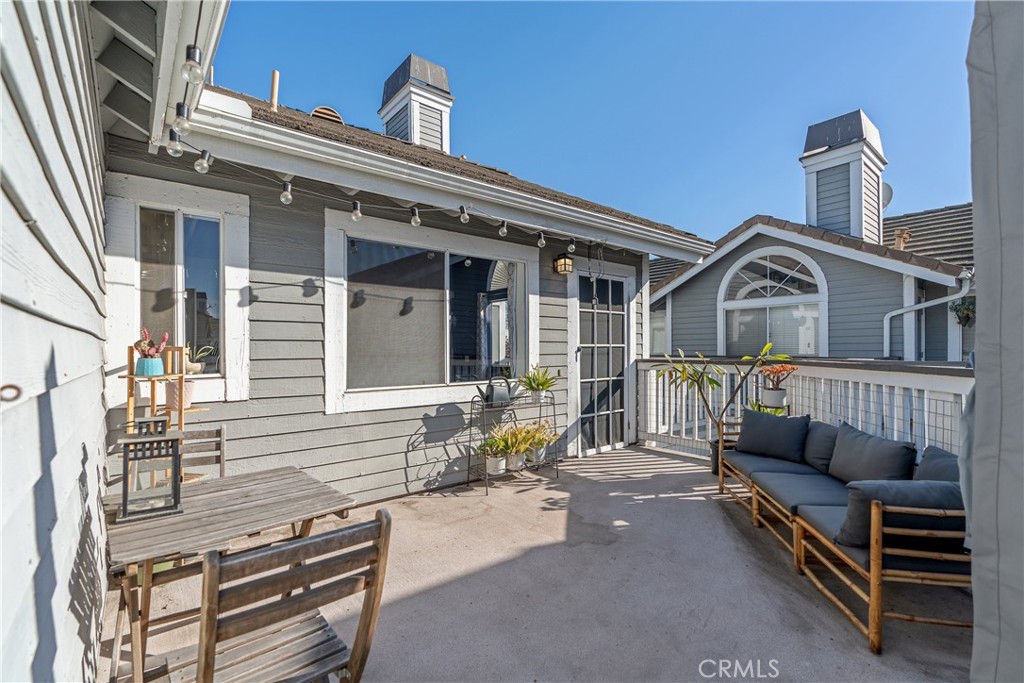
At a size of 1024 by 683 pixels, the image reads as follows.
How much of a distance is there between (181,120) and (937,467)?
4.30 meters

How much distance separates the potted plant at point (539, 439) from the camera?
182 inches

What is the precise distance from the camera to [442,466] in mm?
4289

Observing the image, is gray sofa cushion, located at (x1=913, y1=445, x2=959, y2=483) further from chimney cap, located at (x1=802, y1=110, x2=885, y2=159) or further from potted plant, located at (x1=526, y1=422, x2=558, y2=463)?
chimney cap, located at (x1=802, y1=110, x2=885, y2=159)

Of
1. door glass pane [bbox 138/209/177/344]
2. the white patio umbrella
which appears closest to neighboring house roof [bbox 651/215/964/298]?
the white patio umbrella

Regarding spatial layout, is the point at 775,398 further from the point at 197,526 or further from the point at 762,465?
the point at 197,526

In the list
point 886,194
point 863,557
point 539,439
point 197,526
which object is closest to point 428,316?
point 539,439

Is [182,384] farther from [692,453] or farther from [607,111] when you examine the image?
[607,111]

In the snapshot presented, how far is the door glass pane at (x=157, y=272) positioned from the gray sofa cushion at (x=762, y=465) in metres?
4.17

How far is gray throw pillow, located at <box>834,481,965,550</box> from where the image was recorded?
2.01m

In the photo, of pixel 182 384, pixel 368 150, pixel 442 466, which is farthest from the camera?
pixel 442 466

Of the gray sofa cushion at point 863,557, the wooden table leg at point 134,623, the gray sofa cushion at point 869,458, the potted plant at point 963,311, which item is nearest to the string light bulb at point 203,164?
the wooden table leg at point 134,623

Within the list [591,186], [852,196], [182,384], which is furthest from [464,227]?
[591,186]

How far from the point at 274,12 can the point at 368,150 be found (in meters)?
1.79

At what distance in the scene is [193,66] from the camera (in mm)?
1798
